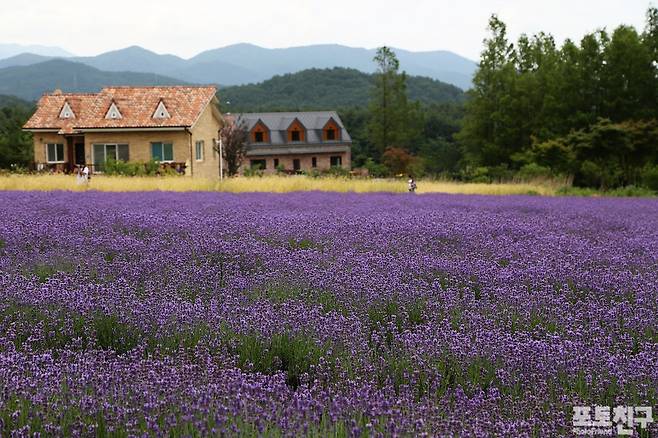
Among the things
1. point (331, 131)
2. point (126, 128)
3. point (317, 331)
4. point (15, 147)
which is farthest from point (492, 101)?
point (317, 331)

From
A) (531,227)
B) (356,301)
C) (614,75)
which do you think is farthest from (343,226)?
(614,75)

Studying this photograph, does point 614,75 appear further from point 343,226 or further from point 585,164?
point 343,226

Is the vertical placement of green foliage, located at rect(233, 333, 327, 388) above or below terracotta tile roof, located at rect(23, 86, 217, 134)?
below

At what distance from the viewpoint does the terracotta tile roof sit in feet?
107

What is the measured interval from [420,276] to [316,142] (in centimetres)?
5461

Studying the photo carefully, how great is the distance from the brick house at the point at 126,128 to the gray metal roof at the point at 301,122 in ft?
78.8

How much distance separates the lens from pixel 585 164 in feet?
102

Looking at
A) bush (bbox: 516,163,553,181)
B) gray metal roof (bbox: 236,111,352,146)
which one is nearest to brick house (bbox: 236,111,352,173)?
gray metal roof (bbox: 236,111,352,146)

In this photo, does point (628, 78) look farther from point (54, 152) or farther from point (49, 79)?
A: point (49, 79)

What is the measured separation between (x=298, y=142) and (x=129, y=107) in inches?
1058

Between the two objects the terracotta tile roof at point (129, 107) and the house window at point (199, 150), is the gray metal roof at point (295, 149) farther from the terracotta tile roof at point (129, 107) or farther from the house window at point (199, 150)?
the terracotta tile roof at point (129, 107)

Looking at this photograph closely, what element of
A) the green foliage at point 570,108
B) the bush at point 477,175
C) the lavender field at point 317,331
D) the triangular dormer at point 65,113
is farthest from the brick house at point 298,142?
the lavender field at point 317,331

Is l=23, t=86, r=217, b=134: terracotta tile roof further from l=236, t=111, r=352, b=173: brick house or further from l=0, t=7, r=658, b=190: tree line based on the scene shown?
l=236, t=111, r=352, b=173: brick house

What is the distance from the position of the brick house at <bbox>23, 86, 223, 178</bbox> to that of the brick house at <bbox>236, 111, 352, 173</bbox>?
23172mm
